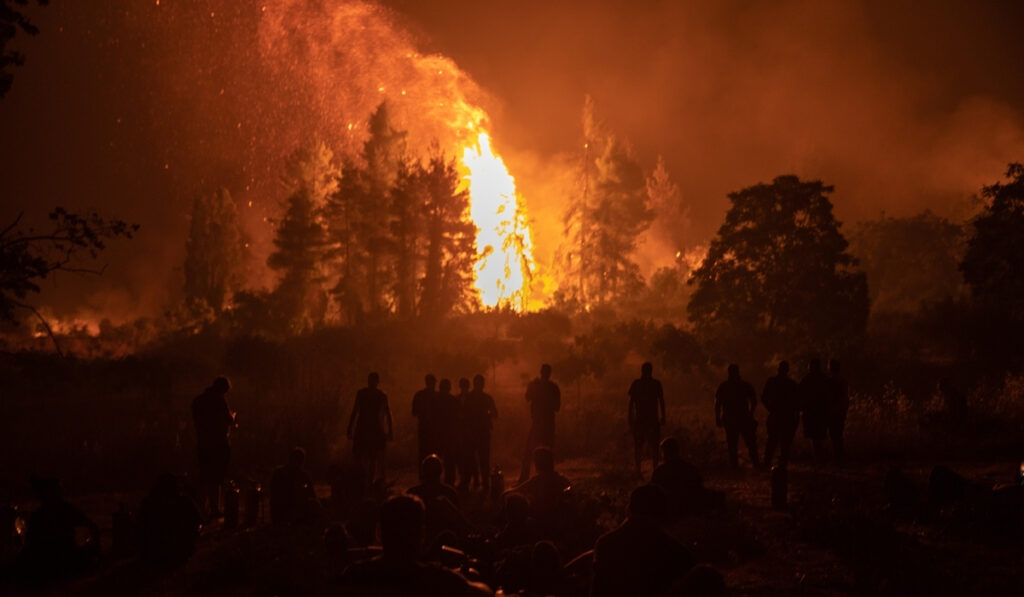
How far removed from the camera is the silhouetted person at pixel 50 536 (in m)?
8.89

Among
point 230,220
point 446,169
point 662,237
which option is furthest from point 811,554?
point 662,237

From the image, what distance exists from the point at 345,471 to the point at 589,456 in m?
7.93

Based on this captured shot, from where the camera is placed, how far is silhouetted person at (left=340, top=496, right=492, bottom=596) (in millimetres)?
5070

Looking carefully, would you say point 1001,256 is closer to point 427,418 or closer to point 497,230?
point 427,418

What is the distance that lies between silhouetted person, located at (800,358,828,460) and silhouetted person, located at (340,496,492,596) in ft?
37.0

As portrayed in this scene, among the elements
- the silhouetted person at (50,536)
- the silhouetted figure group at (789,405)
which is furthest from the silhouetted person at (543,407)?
the silhouetted person at (50,536)

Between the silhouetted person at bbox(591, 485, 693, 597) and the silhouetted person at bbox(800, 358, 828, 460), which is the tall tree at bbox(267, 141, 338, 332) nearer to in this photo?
the silhouetted person at bbox(800, 358, 828, 460)

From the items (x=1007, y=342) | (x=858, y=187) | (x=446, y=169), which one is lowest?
(x=1007, y=342)

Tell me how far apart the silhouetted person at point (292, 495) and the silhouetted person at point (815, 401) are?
879cm

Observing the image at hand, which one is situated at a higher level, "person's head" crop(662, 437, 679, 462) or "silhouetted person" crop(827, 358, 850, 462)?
"silhouetted person" crop(827, 358, 850, 462)

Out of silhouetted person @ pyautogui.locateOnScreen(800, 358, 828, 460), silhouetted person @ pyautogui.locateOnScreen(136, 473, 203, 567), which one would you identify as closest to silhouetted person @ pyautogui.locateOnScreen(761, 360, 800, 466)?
silhouetted person @ pyautogui.locateOnScreen(800, 358, 828, 460)

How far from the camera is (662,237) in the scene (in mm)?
96875

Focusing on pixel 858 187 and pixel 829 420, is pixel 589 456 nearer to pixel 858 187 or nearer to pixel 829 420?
pixel 829 420

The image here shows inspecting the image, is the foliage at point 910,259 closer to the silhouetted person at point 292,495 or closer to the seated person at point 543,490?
the seated person at point 543,490
